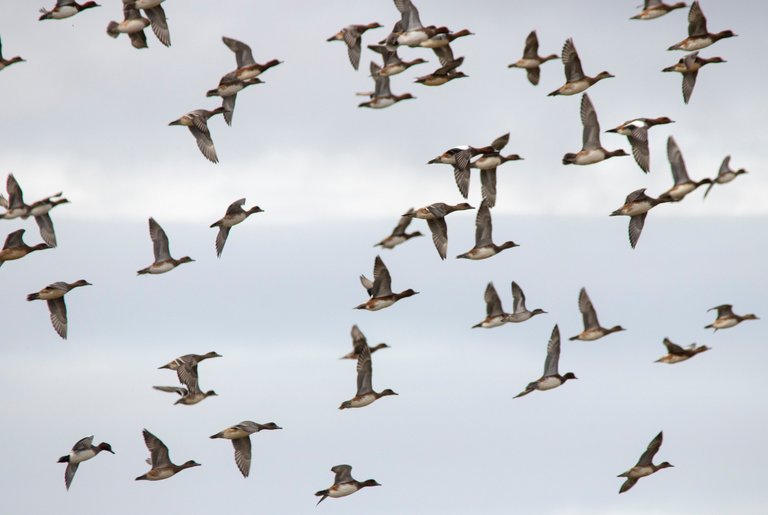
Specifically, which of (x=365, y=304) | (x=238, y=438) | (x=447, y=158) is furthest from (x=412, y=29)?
(x=238, y=438)

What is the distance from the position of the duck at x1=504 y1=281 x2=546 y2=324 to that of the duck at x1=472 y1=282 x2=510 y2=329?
244mm

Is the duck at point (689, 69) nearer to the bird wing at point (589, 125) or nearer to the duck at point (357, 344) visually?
the bird wing at point (589, 125)

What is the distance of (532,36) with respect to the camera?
80.6 meters

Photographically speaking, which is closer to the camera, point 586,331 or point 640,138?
point 640,138

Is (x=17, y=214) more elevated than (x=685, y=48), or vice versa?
(x=685, y=48)

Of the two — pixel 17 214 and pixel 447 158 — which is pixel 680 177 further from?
pixel 17 214

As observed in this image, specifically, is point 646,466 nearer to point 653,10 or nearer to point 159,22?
point 653,10

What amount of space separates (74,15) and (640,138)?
23110 mm

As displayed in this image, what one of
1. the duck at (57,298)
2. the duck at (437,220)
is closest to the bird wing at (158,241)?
the duck at (57,298)

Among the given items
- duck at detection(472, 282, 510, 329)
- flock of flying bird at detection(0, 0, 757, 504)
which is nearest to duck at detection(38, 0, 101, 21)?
flock of flying bird at detection(0, 0, 757, 504)

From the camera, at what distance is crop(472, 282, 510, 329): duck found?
81.5m

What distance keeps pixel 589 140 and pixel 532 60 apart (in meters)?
5.50

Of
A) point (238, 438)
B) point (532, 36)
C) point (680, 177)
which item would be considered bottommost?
point (238, 438)

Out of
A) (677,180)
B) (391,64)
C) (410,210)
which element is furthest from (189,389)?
(677,180)
